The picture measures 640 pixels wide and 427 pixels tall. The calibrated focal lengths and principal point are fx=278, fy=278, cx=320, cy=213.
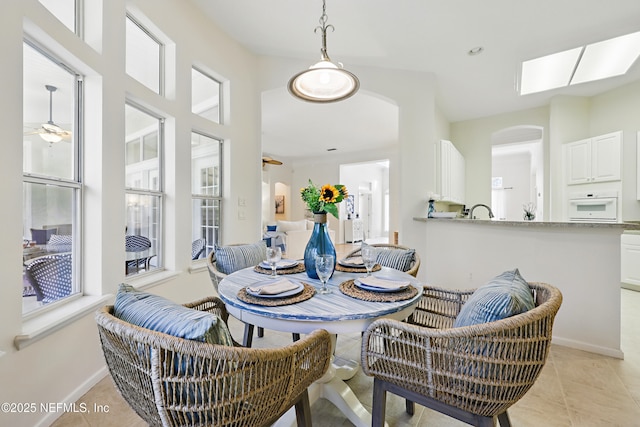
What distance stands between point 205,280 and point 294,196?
7.00 meters

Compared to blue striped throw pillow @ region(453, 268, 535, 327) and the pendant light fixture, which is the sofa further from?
blue striped throw pillow @ region(453, 268, 535, 327)

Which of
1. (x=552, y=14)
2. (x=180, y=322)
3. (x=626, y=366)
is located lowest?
(x=626, y=366)

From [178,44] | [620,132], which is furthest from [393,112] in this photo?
[178,44]

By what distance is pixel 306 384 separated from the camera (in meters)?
1.02

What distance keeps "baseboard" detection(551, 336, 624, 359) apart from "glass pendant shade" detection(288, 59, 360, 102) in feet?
8.34

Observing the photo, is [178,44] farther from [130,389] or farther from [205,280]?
[130,389]

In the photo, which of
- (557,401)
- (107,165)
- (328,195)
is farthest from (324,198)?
(557,401)

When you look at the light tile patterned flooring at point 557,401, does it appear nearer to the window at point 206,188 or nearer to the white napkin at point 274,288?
the white napkin at point 274,288

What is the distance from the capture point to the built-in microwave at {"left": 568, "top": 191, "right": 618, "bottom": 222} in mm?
3766

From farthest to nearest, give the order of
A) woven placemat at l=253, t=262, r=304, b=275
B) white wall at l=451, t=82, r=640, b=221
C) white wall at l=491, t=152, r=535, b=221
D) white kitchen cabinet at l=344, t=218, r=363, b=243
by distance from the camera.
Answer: white kitchen cabinet at l=344, t=218, r=363, b=243
white wall at l=491, t=152, r=535, b=221
white wall at l=451, t=82, r=640, b=221
woven placemat at l=253, t=262, r=304, b=275

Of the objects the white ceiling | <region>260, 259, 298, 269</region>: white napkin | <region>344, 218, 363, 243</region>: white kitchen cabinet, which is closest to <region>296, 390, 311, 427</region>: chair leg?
<region>260, 259, 298, 269</region>: white napkin

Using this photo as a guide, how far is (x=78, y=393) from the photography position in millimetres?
1619

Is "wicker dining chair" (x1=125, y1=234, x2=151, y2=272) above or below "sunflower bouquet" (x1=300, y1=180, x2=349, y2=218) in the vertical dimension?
below

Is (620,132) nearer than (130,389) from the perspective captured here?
No
